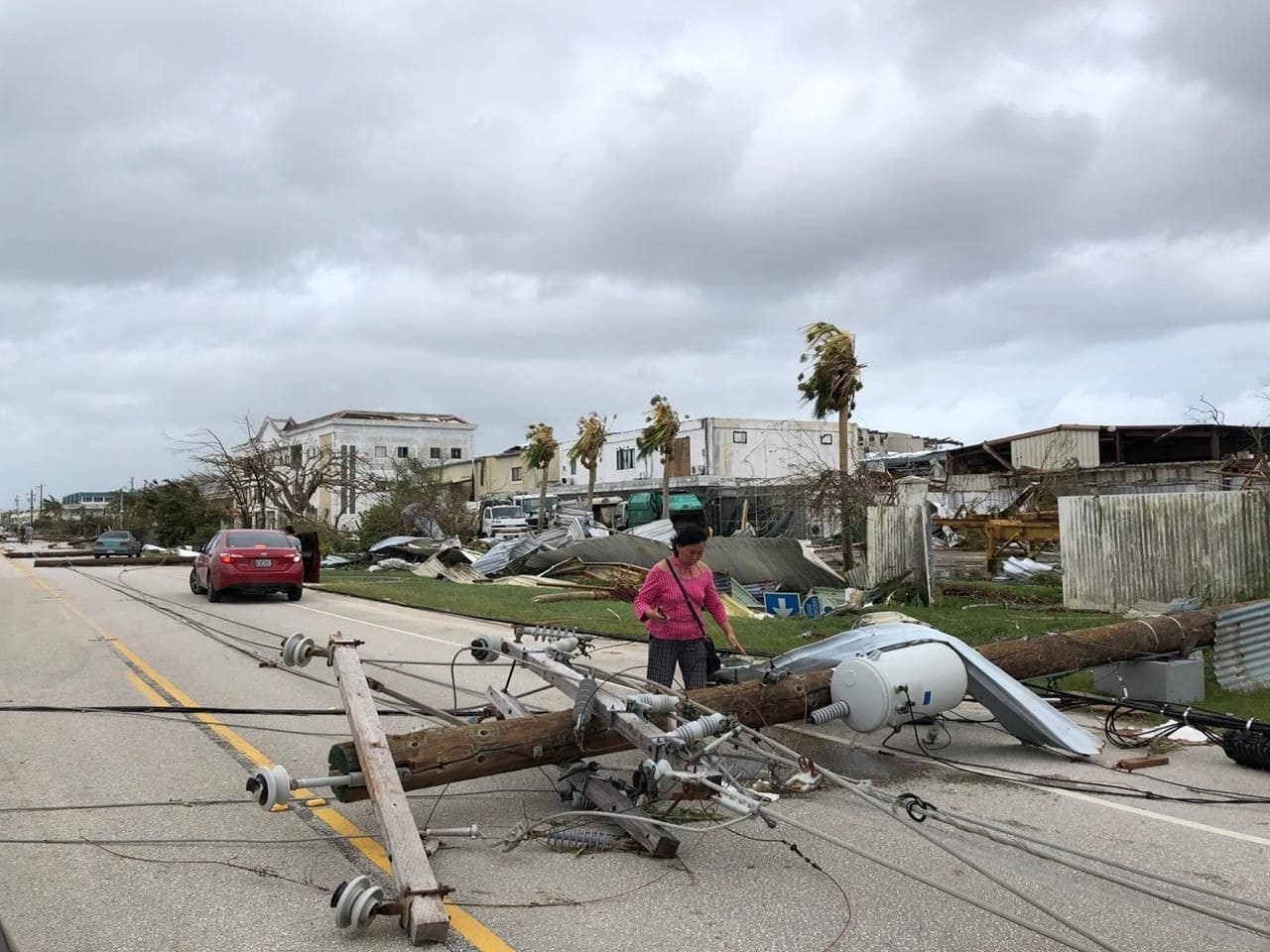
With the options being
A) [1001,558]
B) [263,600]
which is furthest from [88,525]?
[1001,558]

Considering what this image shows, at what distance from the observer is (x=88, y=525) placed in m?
114

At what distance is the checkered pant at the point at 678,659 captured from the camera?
768cm

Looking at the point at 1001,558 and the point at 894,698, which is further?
the point at 1001,558

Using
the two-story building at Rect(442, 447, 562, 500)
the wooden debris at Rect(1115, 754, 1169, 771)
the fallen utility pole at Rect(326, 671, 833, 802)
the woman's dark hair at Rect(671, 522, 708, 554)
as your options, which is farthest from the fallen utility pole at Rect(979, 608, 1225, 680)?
the two-story building at Rect(442, 447, 562, 500)

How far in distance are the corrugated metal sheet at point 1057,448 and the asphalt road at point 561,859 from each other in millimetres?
36480

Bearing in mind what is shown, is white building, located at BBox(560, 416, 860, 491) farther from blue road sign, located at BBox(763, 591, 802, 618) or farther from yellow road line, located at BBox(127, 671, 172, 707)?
yellow road line, located at BBox(127, 671, 172, 707)

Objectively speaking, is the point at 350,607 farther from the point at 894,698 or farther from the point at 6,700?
the point at 894,698

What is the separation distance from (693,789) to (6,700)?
8.17m

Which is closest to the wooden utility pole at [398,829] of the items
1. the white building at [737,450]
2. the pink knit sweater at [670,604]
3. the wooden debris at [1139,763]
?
the pink knit sweater at [670,604]

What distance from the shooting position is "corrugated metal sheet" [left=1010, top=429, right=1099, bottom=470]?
42531mm

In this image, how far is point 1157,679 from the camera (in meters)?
9.80

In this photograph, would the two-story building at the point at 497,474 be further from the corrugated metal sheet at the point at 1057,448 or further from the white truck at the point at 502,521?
the corrugated metal sheet at the point at 1057,448

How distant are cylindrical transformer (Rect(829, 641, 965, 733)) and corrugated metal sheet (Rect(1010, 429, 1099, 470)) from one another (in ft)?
121

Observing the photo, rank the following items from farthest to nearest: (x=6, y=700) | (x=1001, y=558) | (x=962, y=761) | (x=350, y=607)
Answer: (x=1001, y=558)
(x=350, y=607)
(x=6, y=700)
(x=962, y=761)
